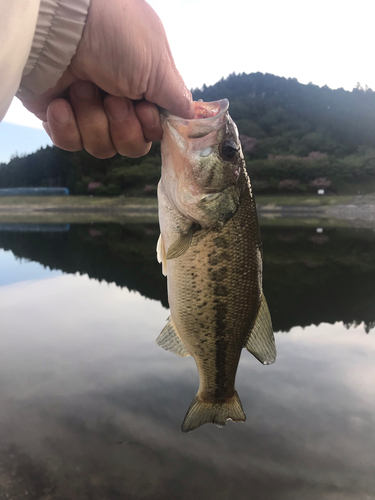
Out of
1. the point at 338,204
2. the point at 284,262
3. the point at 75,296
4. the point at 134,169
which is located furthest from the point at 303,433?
the point at 134,169

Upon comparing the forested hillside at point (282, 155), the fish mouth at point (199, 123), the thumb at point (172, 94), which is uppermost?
the forested hillside at point (282, 155)

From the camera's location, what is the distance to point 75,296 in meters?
10.9

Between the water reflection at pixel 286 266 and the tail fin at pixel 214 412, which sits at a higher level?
the tail fin at pixel 214 412

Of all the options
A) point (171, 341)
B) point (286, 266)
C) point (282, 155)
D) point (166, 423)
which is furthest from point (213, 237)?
point (282, 155)

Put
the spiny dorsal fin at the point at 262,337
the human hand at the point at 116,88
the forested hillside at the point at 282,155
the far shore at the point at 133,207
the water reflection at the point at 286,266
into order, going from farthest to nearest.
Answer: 1. the forested hillside at the point at 282,155
2. the far shore at the point at 133,207
3. the water reflection at the point at 286,266
4. the spiny dorsal fin at the point at 262,337
5. the human hand at the point at 116,88

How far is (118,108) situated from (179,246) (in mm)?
972

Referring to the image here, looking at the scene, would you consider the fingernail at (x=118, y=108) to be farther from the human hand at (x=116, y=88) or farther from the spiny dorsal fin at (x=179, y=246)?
the spiny dorsal fin at (x=179, y=246)

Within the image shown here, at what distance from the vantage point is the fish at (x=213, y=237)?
2344 millimetres

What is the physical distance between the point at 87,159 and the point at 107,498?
6502 cm

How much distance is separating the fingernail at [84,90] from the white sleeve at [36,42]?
A: 21cm

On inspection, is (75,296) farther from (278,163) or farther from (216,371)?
(278,163)

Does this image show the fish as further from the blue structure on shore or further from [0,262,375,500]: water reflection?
the blue structure on shore

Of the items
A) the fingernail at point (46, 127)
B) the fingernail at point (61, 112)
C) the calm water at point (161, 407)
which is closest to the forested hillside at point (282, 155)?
the calm water at point (161, 407)

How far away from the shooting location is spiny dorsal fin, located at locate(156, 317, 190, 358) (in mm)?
2658
